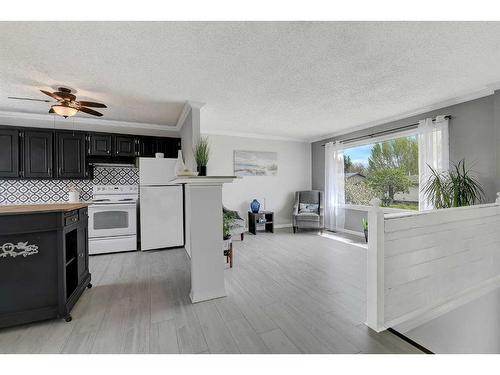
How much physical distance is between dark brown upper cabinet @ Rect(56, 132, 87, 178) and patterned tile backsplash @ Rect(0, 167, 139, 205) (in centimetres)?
31

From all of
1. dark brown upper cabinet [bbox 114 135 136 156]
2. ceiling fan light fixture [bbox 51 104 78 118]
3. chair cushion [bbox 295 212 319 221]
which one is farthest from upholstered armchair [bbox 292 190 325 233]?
ceiling fan light fixture [bbox 51 104 78 118]

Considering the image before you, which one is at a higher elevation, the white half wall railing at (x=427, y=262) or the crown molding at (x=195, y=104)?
the crown molding at (x=195, y=104)

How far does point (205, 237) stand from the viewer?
2.34 metres

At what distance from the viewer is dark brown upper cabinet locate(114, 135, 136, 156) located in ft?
13.5

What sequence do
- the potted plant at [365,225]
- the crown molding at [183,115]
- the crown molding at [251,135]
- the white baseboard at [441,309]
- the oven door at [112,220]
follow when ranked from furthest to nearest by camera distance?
1. the crown molding at [251,135]
2. the potted plant at [365,225]
3. the oven door at [112,220]
4. the crown molding at [183,115]
5. the white baseboard at [441,309]

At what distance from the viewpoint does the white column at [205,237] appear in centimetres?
229

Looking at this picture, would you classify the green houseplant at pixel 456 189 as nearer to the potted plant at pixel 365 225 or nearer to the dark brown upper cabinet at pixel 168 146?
the potted plant at pixel 365 225

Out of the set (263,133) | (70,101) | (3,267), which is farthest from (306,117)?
(3,267)

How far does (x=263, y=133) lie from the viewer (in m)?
5.53

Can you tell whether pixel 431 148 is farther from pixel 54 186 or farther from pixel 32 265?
pixel 54 186

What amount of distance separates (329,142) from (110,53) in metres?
4.93

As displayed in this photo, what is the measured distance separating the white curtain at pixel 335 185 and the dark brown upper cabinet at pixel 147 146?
406cm

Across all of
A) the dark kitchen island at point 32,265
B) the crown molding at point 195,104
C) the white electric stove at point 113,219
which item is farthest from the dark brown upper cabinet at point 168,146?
the dark kitchen island at point 32,265

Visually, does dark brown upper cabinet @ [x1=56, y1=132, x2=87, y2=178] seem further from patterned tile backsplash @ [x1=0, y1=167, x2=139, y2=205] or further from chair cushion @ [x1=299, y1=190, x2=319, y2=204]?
chair cushion @ [x1=299, y1=190, x2=319, y2=204]
